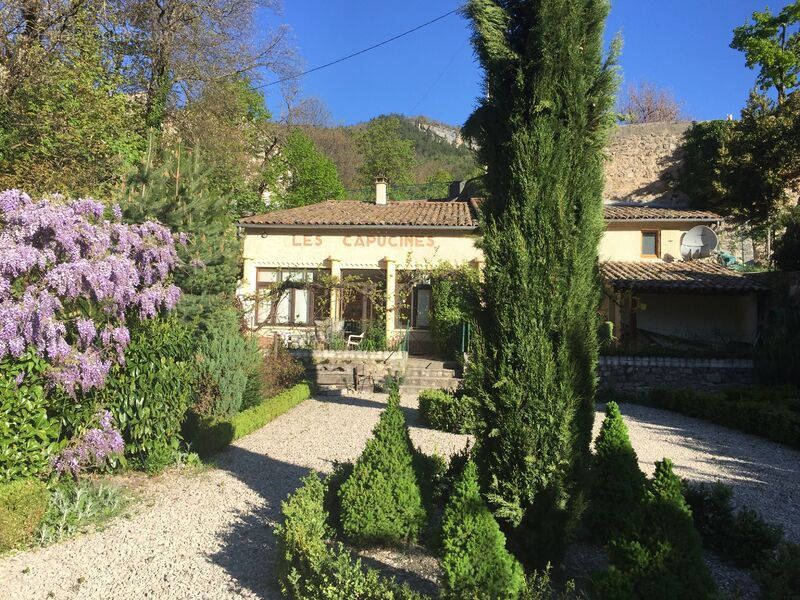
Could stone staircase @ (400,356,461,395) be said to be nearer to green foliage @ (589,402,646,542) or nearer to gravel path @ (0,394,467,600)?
gravel path @ (0,394,467,600)

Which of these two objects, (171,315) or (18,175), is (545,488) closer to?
(171,315)

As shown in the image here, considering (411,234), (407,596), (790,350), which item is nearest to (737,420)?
(790,350)

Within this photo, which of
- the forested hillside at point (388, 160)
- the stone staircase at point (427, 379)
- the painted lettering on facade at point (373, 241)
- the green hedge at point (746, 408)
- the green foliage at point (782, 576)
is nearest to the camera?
the green foliage at point (782, 576)

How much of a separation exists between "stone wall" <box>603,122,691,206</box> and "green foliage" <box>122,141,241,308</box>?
20.2 m

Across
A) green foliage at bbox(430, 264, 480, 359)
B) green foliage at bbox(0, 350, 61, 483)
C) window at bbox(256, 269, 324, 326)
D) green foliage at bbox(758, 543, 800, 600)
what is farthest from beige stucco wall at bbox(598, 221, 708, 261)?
green foliage at bbox(0, 350, 61, 483)

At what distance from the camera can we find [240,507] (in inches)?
239

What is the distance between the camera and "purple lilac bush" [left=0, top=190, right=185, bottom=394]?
5.33 metres

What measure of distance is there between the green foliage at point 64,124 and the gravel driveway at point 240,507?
6390 mm

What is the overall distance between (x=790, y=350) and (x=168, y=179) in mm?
12205

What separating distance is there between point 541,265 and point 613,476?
1.83 meters

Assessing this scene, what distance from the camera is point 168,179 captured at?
10.8m

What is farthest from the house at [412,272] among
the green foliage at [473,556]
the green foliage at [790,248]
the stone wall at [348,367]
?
the green foliage at [473,556]

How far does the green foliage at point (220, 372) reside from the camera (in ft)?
30.8

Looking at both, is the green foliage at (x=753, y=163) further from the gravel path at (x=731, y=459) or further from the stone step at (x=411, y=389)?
the stone step at (x=411, y=389)
